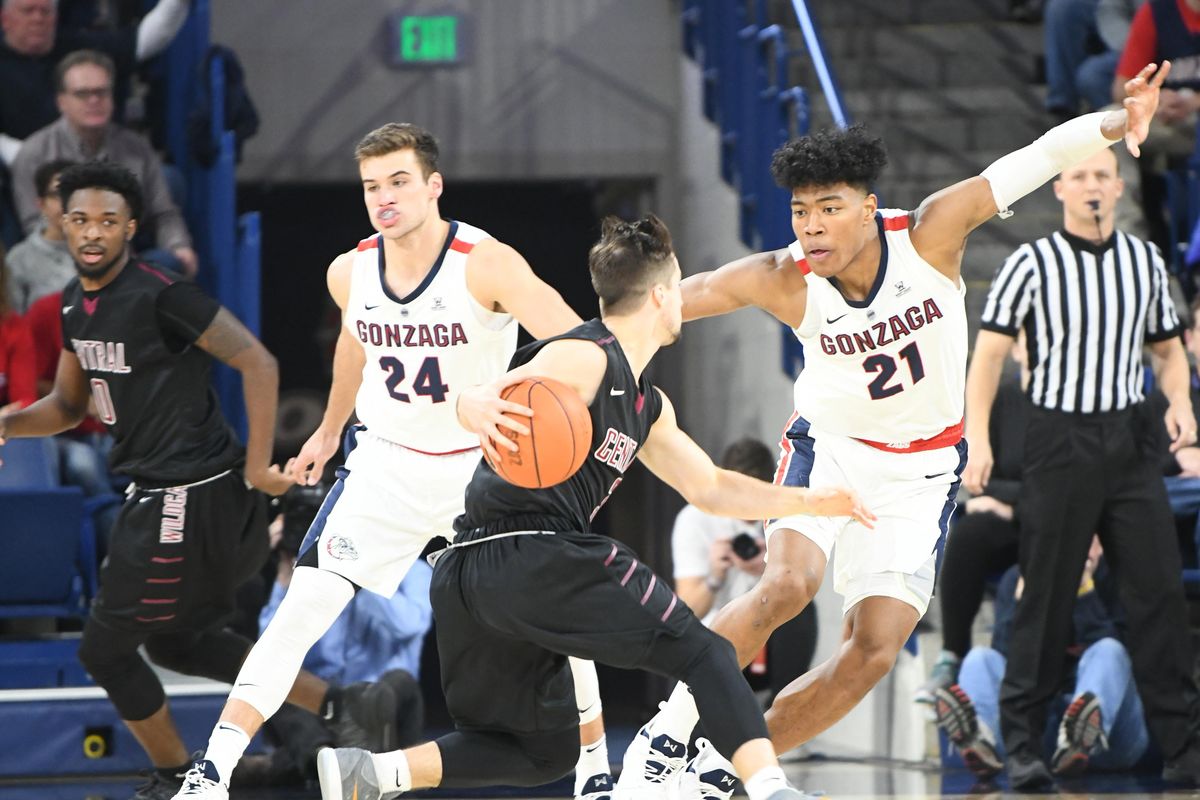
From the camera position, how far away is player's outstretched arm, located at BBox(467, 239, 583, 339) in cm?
509

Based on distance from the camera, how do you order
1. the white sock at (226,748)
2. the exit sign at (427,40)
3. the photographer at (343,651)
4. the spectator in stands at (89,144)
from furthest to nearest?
the exit sign at (427,40) < the spectator in stands at (89,144) < the photographer at (343,651) < the white sock at (226,748)

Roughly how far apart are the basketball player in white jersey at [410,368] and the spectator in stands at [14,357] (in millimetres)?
2583

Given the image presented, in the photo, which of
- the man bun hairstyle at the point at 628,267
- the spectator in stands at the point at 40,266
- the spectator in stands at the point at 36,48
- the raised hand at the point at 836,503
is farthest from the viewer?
the spectator in stands at the point at 36,48

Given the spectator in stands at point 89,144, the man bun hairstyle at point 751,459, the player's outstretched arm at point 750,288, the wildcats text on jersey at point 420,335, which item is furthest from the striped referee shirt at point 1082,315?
the spectator in stands at point 89,144

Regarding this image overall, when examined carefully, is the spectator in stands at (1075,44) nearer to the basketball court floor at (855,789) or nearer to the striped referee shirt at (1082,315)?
the striped referee shirt at (1082,315)

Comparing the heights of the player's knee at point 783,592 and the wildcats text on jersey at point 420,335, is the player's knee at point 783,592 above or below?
below

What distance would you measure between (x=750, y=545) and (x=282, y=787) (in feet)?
7.01

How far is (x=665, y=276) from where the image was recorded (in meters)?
4.51

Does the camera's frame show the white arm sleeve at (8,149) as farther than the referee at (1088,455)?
Yes

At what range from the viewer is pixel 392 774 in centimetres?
452

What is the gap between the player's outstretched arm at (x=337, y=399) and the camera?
18.2ft

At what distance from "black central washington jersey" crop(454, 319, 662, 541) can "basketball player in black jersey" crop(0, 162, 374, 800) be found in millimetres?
1630

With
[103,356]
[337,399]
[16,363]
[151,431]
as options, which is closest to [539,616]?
[337,399]

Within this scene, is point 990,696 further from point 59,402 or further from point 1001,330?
point 59,402
